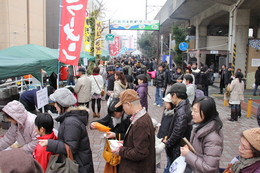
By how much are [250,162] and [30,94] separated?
16.4ft

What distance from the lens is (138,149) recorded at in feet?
7.80

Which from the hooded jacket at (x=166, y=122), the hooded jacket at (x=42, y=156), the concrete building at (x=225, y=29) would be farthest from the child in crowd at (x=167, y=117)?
the concrete building at (x=225, y=29)

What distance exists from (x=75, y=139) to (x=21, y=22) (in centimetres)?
2086

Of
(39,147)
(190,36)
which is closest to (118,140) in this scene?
(39,147)

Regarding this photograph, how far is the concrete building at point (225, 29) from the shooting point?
1458 cm

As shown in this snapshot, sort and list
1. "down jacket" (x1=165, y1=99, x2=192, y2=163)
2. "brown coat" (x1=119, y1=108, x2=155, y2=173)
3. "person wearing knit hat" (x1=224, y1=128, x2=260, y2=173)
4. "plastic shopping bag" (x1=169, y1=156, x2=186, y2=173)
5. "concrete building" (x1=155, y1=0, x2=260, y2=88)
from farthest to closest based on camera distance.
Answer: "concrete building" (x1=155, y1=0, x2=260, y2=88) → "down jacket" (x1=165, y1=99, x2=192, y2=163) → "plastic shopping bag" (x1=169, y1=156, x2=186, y2=173) → "brown coat" (x1=119, y1=108, x2=155, y2=173) → "person wearing knit hat" (x1=224, y1=128, x2=260, y2=173)

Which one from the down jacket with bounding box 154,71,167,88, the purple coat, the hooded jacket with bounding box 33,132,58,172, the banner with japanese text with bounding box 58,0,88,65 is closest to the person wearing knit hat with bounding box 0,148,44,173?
the hooded jacket with bounding box 33,132,58,172

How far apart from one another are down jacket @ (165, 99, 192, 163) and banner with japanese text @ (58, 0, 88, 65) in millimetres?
3334

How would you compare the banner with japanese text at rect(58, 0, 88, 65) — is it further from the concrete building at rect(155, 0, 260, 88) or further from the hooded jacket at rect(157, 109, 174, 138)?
the concrete building at rect(155, 0, 260, 88)

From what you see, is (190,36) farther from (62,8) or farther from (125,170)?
Result: (125,170)

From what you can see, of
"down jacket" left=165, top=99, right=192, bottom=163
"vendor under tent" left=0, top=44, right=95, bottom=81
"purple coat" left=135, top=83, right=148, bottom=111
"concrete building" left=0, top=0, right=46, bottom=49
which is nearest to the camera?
"down jacket" left=165, top=99, right=192, bottom=163

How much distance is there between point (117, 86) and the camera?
21.7 feet

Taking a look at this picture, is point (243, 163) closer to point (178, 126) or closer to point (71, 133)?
point (178, 126)

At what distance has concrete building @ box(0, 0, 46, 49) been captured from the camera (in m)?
18.4
